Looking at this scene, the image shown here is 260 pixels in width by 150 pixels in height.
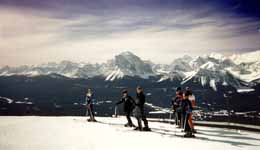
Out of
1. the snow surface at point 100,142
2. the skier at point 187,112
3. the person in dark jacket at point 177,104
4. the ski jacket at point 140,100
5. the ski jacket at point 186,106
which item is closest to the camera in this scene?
the snow surface at point 100,142

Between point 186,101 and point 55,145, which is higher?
point 186,101

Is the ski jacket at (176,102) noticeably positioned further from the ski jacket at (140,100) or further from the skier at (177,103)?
the ski jacket at (140,100)

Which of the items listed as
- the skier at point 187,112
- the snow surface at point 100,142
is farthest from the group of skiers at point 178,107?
the snow surface at point 100,142

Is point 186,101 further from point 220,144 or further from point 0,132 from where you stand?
point 0,132

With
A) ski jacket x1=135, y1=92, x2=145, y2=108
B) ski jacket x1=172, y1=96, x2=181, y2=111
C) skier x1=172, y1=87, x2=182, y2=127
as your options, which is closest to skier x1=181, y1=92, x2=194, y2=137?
skier x1=172, y1=87, x2=182, y2=127

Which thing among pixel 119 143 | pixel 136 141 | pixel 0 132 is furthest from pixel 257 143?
pixel 0 132

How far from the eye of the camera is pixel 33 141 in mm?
13477

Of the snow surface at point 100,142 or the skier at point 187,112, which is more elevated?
the skier at point 187,112

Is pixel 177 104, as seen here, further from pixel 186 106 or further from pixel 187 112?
pixel 187 112

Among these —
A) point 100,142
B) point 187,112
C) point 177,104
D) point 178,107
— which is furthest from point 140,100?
point 100,142

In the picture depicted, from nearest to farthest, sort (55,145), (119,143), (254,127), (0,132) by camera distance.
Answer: (55,145)
(119,143)
(0,132)
(254,127)

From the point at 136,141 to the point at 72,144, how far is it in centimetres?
327

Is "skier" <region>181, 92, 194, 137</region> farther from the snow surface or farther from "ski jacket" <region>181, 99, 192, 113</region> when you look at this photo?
the snow surface

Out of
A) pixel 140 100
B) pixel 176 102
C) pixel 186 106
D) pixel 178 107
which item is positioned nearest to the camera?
pixel 186 106
